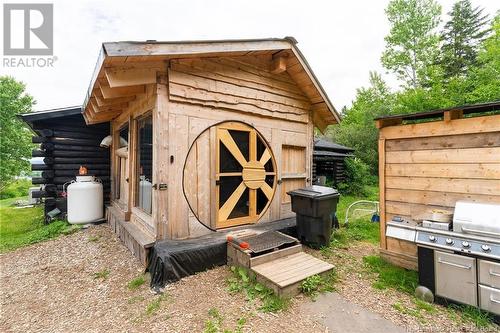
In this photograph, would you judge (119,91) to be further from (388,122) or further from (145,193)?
(388,122)

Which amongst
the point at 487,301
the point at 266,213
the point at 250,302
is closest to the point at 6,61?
the point at 266,213

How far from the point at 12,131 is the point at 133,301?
78.1ft

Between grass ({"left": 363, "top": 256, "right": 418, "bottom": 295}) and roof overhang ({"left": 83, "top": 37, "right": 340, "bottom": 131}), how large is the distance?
12.7 feet

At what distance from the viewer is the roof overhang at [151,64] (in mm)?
3201

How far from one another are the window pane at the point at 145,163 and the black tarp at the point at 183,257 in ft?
4.10

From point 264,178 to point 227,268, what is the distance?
199 centimetres

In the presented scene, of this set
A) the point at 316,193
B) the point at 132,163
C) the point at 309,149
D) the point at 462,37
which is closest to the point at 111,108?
the point at 132,163

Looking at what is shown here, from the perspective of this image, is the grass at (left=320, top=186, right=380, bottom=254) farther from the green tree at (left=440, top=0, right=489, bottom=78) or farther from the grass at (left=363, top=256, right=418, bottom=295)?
the green tree at (left=440, top=0, right=489, bottom=78)

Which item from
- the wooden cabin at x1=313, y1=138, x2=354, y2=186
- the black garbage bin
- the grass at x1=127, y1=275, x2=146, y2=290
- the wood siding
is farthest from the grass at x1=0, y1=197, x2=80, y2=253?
the wooden cabin at x1=313, y1=138, x2=354, y2=186

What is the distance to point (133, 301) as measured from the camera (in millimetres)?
3057

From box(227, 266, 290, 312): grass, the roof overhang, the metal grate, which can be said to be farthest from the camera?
the metal grate

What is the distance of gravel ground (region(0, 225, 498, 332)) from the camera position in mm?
2535

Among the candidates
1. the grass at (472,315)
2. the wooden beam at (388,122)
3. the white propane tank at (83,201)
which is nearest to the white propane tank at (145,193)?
the white propane tank at (83,201)

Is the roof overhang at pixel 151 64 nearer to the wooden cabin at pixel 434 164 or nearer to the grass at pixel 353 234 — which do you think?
the wooden cabin at pixel 434 164
